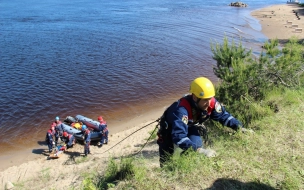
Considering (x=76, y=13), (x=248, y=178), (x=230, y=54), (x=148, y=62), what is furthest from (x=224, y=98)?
(x=76, y=13)

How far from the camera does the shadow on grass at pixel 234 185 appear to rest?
3.80 meters

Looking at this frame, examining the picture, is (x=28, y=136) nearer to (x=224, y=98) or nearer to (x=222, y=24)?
(x=224, y=98)

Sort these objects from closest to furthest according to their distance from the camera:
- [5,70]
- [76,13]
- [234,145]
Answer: [234,145] < [5,70] < [76,13]

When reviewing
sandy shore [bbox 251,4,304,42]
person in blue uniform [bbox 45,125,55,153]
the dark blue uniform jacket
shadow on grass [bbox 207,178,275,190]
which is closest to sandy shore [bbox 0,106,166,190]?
person in blue uniform [bbox 45,125,55,153]

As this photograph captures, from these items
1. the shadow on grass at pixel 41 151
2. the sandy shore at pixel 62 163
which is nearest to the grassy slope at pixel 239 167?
the sandy shore at pixel 62 163

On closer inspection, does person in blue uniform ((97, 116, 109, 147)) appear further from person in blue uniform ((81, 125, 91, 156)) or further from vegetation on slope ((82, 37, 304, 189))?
vegetation on slope ((82, 37, 304, 189))

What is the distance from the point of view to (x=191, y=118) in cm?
436

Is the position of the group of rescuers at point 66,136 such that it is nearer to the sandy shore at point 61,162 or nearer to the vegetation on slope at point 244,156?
the sandy shore at point 61,162

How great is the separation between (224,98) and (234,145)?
9.19 ft

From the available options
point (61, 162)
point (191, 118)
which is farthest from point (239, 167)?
point (61, 162)

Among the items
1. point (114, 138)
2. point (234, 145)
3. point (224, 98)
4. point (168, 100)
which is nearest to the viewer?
point (234, 145)

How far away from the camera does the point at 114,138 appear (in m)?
11.6

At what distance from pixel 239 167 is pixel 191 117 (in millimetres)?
1087

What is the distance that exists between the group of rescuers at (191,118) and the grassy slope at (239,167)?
246 millimetres
